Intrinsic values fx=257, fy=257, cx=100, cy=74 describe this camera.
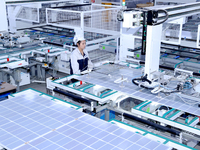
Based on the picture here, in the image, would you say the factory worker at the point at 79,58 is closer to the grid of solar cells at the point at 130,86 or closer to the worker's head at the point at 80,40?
the worker's head at the point at 80,40

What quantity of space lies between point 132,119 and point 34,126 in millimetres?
1009

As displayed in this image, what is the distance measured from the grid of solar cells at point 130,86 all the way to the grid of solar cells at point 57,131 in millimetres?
761

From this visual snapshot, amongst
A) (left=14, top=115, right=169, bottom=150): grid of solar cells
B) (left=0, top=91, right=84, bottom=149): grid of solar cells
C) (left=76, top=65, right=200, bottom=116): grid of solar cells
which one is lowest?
(left=14, top=115, right=169, bottom=150): grid of solar cells

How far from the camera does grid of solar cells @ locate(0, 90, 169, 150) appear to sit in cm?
204

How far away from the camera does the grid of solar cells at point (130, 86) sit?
2754 mm

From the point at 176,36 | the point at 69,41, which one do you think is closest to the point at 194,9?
the point at 176,36

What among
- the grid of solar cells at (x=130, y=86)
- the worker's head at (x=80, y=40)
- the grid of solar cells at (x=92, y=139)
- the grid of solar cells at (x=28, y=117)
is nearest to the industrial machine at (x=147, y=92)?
the grid of solar cells at (x=130, y=86)

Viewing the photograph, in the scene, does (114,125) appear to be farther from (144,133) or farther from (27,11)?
(27,11)

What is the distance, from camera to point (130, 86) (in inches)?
130

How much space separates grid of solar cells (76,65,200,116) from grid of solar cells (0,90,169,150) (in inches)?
29.9

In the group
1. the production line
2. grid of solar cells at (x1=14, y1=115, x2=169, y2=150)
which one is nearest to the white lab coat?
the production line

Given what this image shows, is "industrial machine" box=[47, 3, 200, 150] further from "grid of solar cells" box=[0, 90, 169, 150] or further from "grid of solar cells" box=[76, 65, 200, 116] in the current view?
"grid of solar cells" box=[0, 90, 169, 150]

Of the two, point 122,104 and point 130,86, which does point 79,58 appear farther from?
point 130,86

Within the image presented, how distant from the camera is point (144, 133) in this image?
2262mm
